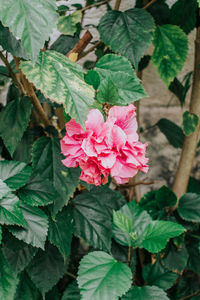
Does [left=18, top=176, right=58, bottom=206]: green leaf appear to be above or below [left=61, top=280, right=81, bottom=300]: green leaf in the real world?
above

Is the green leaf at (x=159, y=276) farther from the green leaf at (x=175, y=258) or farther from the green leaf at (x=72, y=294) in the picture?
the green leaf at (x=72, y=294)

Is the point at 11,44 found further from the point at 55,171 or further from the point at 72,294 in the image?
the point at 72,294

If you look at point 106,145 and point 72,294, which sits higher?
point 106,145

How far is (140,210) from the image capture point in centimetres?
83

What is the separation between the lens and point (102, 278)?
25.2 inches

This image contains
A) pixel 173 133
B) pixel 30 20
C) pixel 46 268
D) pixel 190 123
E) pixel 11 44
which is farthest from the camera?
pixel 173 133

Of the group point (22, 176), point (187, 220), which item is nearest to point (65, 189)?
point (22, 176)

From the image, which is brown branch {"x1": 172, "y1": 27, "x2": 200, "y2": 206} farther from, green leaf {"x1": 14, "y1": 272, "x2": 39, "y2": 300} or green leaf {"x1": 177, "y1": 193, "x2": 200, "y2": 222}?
green leaf {"x1": 14, "y1": 272, "x2": 39, "y2": 300}

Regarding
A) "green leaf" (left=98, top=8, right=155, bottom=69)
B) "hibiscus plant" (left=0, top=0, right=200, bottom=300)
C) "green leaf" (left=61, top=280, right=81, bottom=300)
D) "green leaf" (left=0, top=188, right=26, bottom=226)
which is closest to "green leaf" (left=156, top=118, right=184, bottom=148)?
"hibiscus plant" (left=0, top=0, right=200, bottom=300)

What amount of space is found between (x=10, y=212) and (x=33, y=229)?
6cm

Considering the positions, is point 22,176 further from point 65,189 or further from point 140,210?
point 140,210

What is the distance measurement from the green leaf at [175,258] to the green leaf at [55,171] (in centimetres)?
38

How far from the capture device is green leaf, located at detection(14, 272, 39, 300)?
2.66 ft

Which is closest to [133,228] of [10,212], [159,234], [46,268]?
[159,234]
